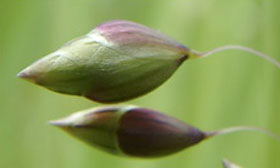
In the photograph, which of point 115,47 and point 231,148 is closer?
point 115,47

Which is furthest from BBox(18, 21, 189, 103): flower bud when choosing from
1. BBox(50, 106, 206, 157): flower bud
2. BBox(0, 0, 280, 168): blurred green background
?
BBox(0, 0, 280, 168): blurred green background

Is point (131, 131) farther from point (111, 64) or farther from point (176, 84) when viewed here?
point (176, 84)

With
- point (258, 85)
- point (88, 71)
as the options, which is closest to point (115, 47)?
point (88, 71)

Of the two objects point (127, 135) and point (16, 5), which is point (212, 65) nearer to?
point (16, 5)

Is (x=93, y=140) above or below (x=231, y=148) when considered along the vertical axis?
above

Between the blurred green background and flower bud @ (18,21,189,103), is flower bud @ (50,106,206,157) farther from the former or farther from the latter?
the blurred green background

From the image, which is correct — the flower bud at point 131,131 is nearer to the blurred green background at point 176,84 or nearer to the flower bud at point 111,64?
the flower bud at point 111,64
